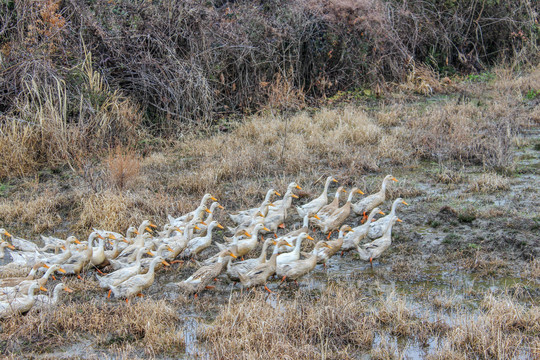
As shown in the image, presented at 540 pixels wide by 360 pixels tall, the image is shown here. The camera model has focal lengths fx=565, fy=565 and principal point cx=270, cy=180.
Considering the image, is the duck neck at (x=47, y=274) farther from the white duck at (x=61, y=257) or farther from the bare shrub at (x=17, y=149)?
the bare shrub at (x=17, y=149)

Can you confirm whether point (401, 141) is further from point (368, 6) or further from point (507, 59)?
point (507, 59)

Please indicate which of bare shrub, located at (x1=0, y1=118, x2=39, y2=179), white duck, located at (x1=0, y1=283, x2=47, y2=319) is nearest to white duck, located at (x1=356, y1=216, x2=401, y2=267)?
white duck, located at (x1=0, y1=283, x2=47, y2=319)

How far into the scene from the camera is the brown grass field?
17.5ft

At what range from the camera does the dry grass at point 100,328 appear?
5.34 metres

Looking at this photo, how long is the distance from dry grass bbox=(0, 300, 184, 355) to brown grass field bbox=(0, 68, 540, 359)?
0.02m

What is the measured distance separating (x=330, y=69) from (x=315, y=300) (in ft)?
33.4

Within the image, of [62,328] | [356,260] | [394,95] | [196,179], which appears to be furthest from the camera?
[394,95]

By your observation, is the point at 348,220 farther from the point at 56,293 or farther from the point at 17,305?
the point at 17,305

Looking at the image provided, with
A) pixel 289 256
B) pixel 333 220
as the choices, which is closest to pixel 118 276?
pixel 289 256

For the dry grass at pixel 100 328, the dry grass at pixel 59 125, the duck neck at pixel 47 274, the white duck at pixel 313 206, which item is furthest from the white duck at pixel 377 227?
the dry grass at pixel 59 125

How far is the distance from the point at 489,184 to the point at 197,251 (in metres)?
4.83

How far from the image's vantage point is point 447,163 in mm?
10094

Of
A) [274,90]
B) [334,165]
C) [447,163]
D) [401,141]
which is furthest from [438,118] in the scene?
[274,90]

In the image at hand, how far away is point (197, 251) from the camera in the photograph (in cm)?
745
